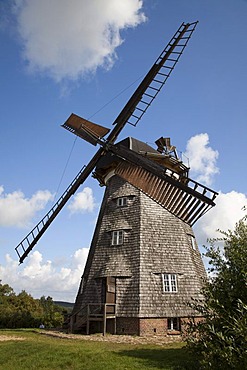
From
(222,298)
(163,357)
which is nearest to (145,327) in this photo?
(163,357)

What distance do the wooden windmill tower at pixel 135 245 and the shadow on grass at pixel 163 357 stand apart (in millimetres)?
4464

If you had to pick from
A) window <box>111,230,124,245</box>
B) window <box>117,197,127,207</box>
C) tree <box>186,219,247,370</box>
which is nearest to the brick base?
window <box>111,230,124,245</box>

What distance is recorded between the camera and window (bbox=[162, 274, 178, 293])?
18.0 m

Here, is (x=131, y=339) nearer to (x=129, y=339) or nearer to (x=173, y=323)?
(x=129, y=339)

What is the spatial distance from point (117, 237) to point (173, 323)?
574 cm

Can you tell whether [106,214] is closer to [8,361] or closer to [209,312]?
[8,361]

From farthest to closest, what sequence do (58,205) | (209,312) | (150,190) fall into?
(58,205) → (150,190) → (209,312)

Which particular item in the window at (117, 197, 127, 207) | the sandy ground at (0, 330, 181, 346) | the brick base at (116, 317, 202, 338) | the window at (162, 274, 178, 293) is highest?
the window at (117, 197, 127, 207)

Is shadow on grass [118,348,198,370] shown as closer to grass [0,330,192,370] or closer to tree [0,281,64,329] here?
grass [0,330,192,370]

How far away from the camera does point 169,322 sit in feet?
58.0

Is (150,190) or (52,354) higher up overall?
(150,190)

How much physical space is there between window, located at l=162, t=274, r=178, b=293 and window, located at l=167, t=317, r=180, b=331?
145cm

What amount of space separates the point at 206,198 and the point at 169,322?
829cm

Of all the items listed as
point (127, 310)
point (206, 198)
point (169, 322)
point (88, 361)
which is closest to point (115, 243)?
point (127, 310)
